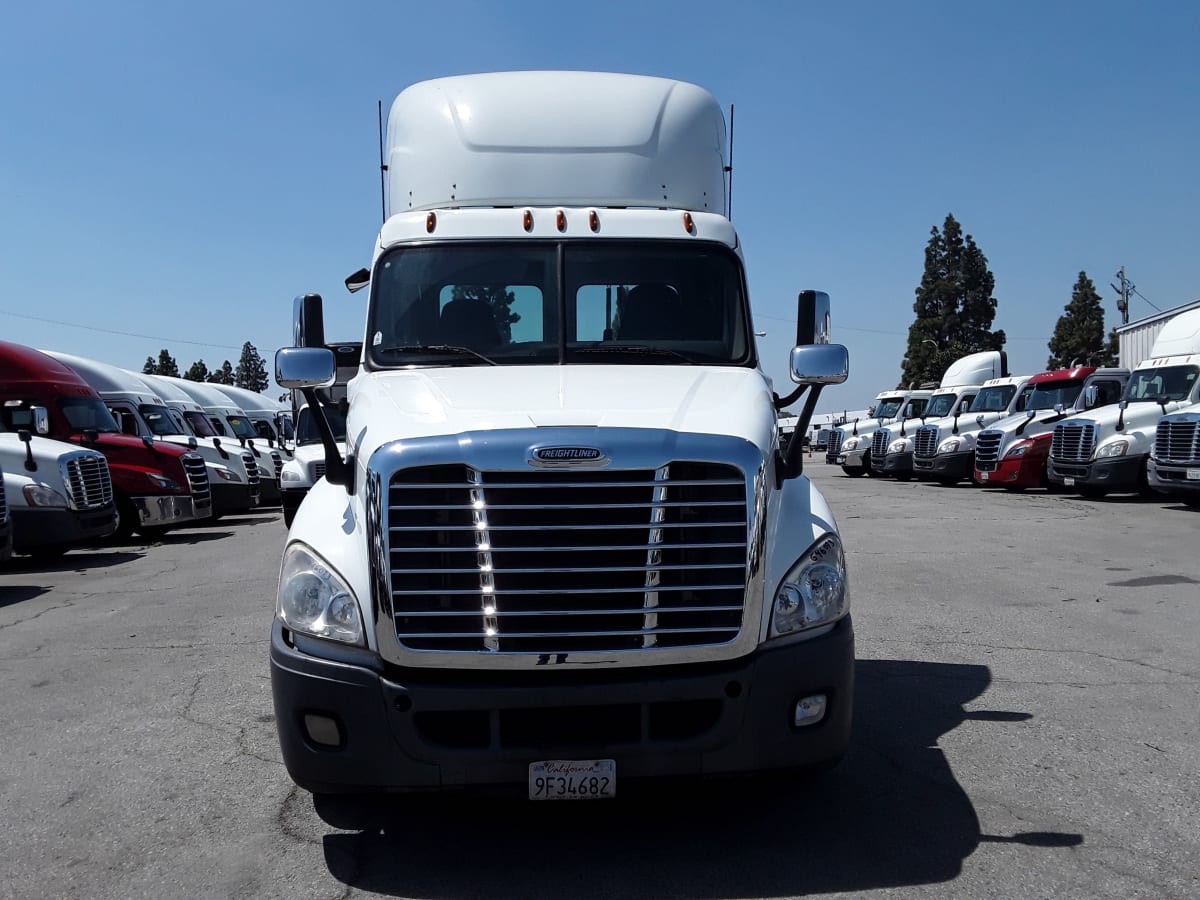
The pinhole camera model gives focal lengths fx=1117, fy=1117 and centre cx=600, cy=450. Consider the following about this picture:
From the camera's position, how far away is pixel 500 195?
21.3 feet

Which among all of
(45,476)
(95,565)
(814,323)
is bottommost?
(95,565)

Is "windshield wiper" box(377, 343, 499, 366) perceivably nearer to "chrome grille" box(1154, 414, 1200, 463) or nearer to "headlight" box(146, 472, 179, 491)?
"headlight" box(146, 472, 179, 491)

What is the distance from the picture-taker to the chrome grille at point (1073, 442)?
66.9 feet

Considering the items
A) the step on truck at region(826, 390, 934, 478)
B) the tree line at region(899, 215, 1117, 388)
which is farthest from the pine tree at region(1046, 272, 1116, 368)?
the step on truck at region(826, 390, 934, 478)

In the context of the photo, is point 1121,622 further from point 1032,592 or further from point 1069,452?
point 1069,452

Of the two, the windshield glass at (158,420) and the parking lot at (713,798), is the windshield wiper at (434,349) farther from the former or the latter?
the windshield glass at (158,420)

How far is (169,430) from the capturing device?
21.5m

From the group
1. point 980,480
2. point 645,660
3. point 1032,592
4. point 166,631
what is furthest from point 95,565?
point 980,480

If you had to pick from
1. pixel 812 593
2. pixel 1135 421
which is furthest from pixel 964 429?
pixel 812 593

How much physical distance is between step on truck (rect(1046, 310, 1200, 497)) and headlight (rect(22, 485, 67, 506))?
54.6ft

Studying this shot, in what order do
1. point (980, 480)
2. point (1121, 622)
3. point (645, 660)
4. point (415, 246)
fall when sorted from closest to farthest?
1. point (645, 660)
2. point (415, 246)
3. point (1121, 622)
4. point (980, 480)

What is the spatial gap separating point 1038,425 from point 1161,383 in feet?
13.5

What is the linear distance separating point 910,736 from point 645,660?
6.94 ft

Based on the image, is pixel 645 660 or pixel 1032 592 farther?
pixel 1032 592
